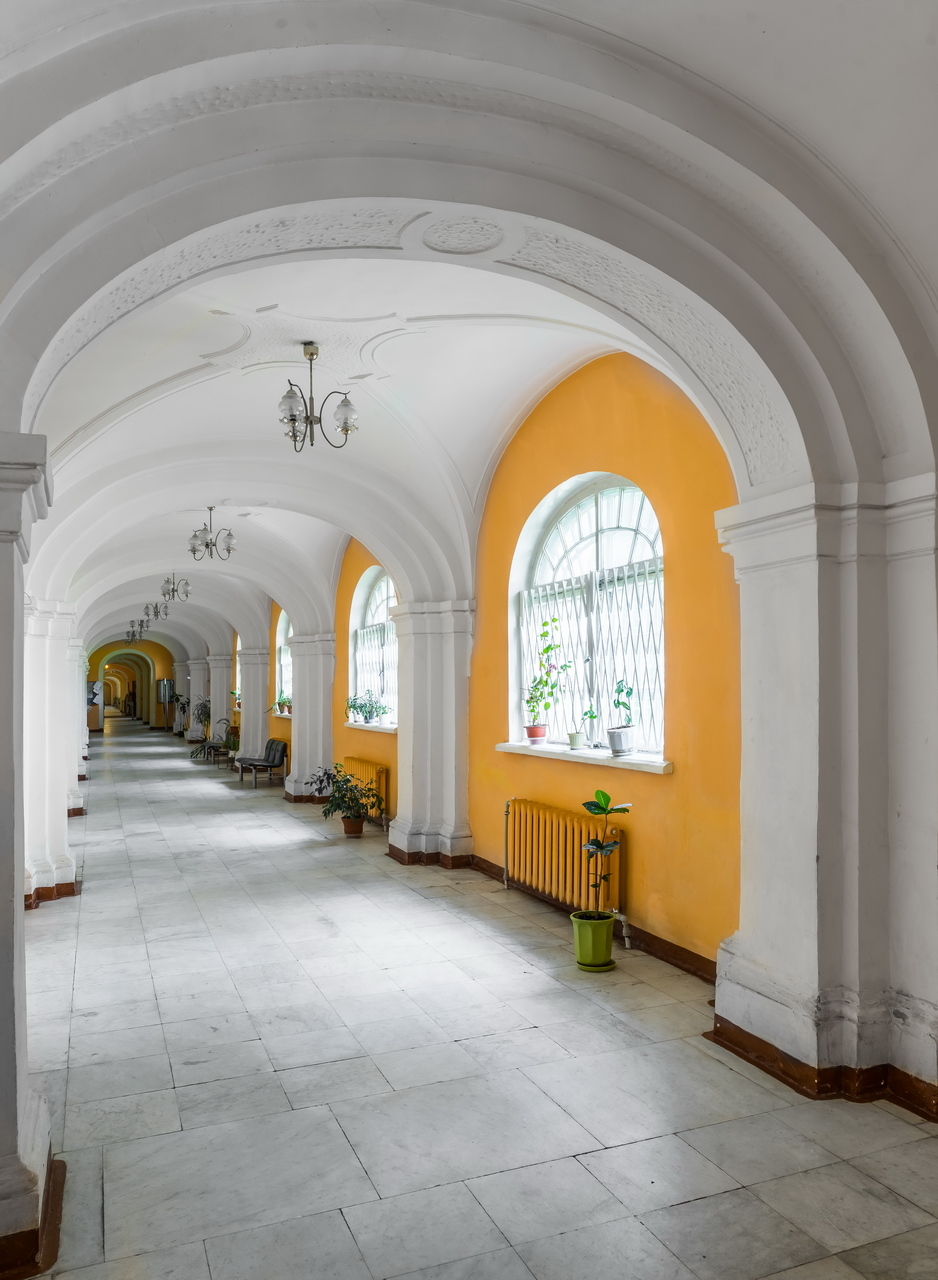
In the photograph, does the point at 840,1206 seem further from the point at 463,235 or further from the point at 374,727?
the point at 374,727

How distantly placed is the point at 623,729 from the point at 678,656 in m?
0.79

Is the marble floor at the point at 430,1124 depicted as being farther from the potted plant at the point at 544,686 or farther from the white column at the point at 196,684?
the white column at the point at 196,684

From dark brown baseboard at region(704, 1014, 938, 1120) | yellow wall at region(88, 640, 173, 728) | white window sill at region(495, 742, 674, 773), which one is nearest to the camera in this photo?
dark brown baseboard at region(704, 1014, 938, 1120)

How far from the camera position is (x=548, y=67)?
3.16 m

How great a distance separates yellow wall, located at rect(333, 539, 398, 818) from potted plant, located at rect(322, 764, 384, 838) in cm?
38

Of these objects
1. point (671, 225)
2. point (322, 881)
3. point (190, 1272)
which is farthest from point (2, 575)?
point (322, 881)

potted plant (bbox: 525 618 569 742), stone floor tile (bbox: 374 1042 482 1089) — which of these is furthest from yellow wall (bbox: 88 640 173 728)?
stone floor tile (bbox: 374 1042 482 1089)

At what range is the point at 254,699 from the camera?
18500 mm

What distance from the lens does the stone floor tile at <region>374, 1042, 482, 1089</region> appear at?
408cm

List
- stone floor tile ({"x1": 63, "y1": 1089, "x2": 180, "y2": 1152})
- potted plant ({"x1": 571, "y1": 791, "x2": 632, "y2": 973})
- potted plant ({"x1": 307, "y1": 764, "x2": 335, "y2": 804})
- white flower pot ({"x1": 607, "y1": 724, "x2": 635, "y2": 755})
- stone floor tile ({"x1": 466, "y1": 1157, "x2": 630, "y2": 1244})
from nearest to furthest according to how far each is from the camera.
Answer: stone floor tile ({"x1": 466, "y1": 1157, "x2": 630, "y2": 1244}) → stone floor tile ({"x1": 63, "y1": 1089, "x2": 180, "y2": 1152}) → potted plant ({"x1": 571, "y1": 791, "x2": 632, "y2": 973}) → white flower pot ({"x1": 607, "y1": 724, "x2": 635, "y2": 755}) → potted plant ({"x1": 307, "y1": 764, "x2": 335, "y2": 804})

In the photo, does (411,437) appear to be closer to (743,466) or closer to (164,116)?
(743,466)

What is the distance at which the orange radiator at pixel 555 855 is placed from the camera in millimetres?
6176

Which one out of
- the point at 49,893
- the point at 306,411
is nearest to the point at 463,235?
the point at 306,411

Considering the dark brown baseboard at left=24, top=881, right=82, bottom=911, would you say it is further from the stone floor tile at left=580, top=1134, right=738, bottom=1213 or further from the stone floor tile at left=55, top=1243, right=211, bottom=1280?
the stone floor tile at left=580, top=1134, right=738, bottom=1213
